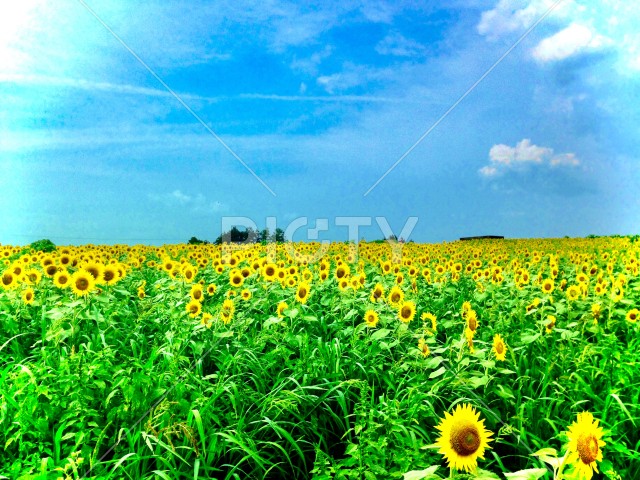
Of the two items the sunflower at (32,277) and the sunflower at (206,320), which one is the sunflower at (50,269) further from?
the sunflower at (206,320)

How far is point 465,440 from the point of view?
2.45 m

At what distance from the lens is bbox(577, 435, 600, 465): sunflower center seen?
7.58 feet

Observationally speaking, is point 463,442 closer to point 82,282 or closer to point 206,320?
point 206,320

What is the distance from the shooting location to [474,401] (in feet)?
15.4

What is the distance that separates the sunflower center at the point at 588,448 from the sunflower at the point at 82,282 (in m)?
5.30

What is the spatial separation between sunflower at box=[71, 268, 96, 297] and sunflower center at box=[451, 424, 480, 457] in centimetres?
483

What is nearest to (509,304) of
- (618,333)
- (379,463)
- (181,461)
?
(618,333)

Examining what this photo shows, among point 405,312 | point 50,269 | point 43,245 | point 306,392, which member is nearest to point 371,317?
point 405,312

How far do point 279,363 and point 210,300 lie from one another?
8.80 ft

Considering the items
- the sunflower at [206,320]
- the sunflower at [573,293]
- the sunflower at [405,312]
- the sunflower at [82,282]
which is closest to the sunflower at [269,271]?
the sunflower at [206,320]

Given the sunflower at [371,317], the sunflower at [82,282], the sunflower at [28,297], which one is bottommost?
the sunflower at [371,317]

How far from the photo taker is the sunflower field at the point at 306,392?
3771mm

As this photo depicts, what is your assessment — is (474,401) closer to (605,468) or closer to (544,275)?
(605,468)

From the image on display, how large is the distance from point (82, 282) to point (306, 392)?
303 centimetres
